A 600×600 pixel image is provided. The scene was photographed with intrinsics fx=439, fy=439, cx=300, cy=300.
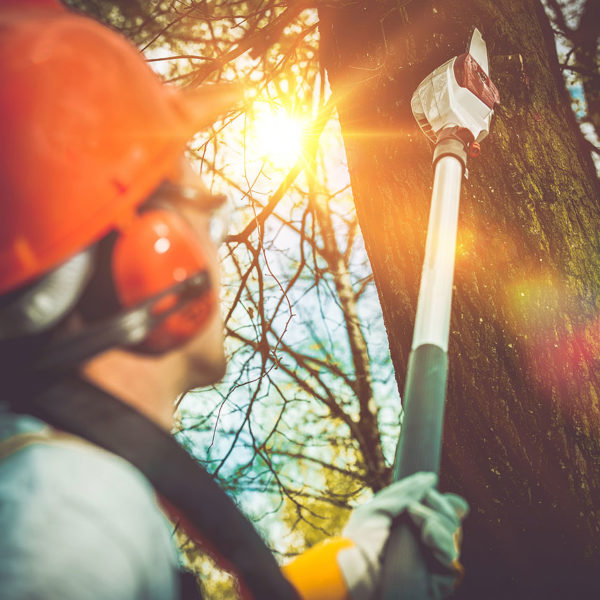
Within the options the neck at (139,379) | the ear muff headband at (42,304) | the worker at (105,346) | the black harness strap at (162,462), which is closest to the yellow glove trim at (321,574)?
the worker at (105,346)

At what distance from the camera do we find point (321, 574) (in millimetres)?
1163

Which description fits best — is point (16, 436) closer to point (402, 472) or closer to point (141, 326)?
point (141, 326)

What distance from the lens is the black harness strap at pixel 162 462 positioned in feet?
2.88

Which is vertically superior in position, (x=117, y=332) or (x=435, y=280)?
(x=117, y=332)

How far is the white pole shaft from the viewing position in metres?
1.33

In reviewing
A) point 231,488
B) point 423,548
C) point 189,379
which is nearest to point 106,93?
point 189,379

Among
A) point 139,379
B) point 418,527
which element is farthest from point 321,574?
point 139,379

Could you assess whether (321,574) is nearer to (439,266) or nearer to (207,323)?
(207,323)

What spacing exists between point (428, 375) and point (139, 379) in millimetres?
789

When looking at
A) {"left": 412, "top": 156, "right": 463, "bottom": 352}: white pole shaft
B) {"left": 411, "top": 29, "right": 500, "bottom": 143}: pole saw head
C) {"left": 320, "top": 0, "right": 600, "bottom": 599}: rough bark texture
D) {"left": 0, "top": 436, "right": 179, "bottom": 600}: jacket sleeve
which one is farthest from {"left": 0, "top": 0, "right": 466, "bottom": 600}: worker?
{"left": 411, "top": 29, "right": 500, "bottom": 143}: pole saw head

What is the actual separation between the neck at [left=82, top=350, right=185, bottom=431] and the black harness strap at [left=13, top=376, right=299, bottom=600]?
7 centimetres

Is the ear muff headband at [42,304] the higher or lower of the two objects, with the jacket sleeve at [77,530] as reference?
higher

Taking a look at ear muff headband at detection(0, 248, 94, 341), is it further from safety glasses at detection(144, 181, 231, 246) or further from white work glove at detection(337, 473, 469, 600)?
white work glove at detection(337, 473, 469, 600)

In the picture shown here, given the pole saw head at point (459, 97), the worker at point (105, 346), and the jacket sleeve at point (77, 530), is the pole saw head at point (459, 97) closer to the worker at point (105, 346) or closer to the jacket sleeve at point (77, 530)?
the worker at point (105, 346)
